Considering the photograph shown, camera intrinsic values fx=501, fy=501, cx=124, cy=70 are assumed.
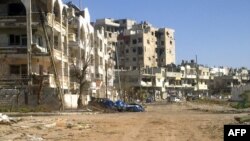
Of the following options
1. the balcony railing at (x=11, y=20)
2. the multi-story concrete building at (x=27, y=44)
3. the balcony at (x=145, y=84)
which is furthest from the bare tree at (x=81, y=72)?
the balcony at (x=145, y=84)

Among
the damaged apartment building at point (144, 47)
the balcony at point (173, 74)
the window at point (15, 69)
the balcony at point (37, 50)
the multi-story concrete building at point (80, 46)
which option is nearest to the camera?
the balcony at point (37, 50)

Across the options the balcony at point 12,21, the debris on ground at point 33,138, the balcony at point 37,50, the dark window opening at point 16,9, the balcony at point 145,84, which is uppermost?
the dark window opening at point 16,9

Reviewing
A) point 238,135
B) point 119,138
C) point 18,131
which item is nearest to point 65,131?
point 18,131

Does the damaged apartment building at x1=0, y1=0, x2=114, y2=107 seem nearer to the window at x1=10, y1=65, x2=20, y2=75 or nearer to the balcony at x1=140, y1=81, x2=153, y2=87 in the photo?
the window at x1=10, y1=65, x2=20, y2=75

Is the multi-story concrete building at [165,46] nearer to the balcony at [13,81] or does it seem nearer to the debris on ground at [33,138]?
the balcony at [13,81]

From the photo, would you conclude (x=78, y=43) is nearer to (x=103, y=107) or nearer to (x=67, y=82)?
(x=67, y=82)

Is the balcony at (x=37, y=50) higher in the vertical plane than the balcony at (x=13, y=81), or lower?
higher

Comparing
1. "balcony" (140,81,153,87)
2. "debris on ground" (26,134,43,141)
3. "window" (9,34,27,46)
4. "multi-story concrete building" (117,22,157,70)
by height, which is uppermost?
"multi-story concrete building" (117,22,157,70)

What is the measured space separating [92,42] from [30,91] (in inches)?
1456

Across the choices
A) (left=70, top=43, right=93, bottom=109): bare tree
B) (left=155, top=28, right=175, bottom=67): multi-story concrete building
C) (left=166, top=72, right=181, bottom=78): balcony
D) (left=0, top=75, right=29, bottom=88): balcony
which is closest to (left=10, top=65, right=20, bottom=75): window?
(left=0, top=75, right=29, bottom=88): balcony

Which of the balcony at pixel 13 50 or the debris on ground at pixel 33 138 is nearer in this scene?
the debris on ground at pixel 33 138

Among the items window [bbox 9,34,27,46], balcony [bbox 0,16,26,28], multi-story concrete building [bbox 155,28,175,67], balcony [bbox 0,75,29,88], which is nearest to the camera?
balcony [bbox 0,75,29,88]

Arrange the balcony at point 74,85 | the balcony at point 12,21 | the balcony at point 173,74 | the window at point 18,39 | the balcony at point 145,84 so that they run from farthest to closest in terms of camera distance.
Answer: the balcony at point 173,74, the balcony at point 145,84, the balcony at point 74,85, the window at point 18,39, the balcony at point 12,21

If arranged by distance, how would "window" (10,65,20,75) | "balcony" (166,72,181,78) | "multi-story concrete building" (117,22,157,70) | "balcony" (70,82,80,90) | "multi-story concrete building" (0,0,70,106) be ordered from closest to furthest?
"multi-story concrete building" (0,0,70,106)
"window" (10,65,20,75)
"balcony" (70,82,80,90)
"balcony" (166,72,181,78)
"multi-story concrete building" (117,22,157,70)
